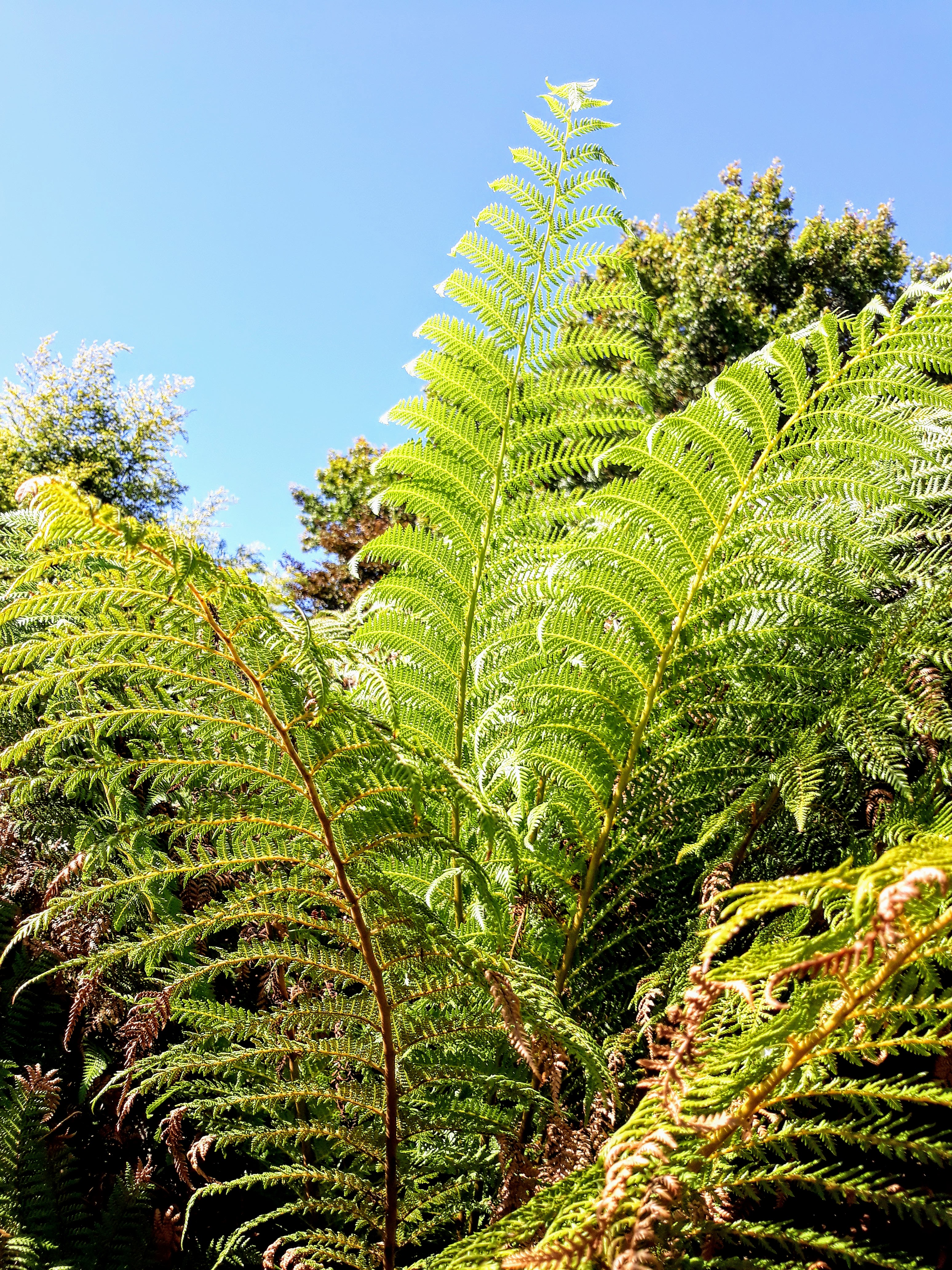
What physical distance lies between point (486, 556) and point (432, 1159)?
0.84m

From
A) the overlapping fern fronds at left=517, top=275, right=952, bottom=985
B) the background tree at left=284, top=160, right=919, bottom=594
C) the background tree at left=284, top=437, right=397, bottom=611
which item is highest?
the background tree at left=284, top=160, right=919, bottom=594

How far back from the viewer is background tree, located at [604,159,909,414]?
15148mm

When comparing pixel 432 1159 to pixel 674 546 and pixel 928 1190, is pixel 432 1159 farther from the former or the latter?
pixel 674 546

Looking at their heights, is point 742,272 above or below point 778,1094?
above

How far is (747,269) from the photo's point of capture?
52.2ft

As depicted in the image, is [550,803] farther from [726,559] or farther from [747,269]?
[747,269]

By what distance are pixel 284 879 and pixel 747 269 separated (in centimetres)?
1729

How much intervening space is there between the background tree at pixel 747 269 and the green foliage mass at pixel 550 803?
14036mm

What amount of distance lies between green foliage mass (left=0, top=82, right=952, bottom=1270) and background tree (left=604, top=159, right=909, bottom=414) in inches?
553

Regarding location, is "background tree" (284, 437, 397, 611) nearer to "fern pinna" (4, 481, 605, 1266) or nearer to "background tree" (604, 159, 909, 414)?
"fern pinna" (4, 481, 605, 1266)

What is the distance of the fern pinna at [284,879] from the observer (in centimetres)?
81

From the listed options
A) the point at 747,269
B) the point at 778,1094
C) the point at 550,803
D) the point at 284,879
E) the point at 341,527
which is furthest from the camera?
the point at 747,269

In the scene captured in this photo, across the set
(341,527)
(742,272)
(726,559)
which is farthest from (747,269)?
(726,559)

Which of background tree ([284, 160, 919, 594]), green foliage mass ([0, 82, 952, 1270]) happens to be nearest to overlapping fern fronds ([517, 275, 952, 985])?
green foliage mass ([0, 82, 952, 1270])
